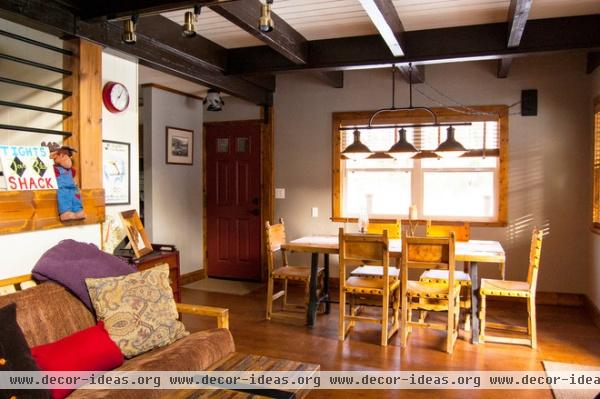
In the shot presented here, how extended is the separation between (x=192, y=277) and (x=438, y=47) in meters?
4.11

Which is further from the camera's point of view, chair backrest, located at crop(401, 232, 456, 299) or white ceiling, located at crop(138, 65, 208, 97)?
white ceiling, located at crop(138, 65, 208, 97)

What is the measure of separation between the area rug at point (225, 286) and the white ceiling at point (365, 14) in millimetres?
2962

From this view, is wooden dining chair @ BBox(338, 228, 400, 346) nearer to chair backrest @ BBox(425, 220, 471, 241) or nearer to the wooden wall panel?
chair backrest @ BBox(425, 220, 471, 241)

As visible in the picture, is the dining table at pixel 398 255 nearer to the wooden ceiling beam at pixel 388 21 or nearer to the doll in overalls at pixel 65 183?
the wooden ceiling beam at pixel 388 21

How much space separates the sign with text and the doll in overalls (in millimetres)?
33

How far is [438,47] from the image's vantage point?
3967 millimetres

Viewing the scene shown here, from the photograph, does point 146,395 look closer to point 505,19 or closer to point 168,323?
point 168,323

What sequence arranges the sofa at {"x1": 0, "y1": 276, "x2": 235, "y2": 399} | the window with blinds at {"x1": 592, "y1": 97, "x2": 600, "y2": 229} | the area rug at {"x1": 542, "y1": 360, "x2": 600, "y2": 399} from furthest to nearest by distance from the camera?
1. the window with blinds at {"x1": 592, "y1": 97, "x2": 600, "y2": 229}
2. the area rug at {"x1": 542, "y1": 360, "x2": 600, "y2": 399}
3. the sofa at {"x1": 0, "y1": 276, "x2": 235, "y2": 399}

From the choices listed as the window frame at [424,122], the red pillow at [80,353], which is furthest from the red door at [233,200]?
the red pillow at [80,353]

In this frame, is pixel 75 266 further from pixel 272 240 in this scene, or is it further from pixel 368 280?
pixel 368 280

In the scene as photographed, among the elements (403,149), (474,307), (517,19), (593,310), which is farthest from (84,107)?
(593,310)

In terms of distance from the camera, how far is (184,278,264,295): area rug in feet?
18.4

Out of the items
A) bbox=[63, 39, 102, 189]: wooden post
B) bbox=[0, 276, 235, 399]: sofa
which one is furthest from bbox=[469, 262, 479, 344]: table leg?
bbox=[63, 39, 102, 189]: wooden post

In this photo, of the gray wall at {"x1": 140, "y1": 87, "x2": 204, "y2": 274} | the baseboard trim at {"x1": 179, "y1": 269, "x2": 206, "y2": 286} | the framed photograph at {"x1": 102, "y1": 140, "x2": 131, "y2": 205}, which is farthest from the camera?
the baseboard trim at {"x1": 179, "y1": 269, "x2": 206, "y2": 286}
